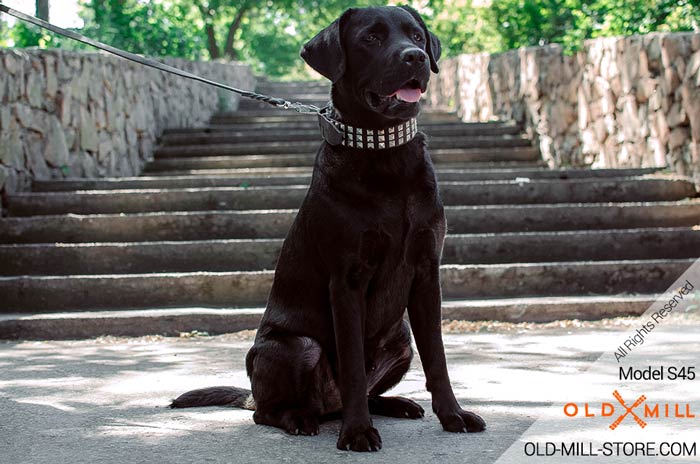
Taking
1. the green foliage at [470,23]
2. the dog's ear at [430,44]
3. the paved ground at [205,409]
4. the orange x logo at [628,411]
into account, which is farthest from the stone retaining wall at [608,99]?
the dog's ear at [430,44]

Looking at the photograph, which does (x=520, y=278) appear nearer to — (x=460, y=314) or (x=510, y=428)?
(x=460, y=314)

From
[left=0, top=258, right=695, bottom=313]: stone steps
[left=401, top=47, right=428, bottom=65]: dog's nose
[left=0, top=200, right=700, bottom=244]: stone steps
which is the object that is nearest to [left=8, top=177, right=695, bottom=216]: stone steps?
[left=0, top=200, right=700, bottom=244]: stone steps

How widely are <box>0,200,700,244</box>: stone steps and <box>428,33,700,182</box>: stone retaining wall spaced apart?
752 millimetres

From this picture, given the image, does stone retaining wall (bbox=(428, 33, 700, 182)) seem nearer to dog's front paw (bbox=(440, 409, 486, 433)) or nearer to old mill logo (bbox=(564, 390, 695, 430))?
old mill logo (bbox=(564, 390, 695, 430))

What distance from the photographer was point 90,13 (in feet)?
49.9

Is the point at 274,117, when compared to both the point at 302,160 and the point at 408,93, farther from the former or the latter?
the point at 408,93

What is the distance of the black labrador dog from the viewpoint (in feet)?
12.1

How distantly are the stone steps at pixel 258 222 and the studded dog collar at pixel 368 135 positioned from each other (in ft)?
15.5

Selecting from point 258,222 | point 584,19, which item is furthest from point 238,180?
point 584,19

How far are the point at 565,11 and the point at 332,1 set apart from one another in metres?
19.1

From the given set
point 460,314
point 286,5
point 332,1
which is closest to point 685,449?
point 460,314

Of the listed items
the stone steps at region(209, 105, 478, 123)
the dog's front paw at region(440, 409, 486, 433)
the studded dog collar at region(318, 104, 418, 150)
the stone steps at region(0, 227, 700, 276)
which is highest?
the stone steps at region(209, 105, 478, 123)

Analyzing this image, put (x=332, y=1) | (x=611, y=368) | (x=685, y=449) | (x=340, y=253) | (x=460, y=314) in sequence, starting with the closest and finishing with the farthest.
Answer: (x=685, y=449) < (x=340, y=253) < (x=611, y=368) < (x=460, y=314) < (x=332, y=1)

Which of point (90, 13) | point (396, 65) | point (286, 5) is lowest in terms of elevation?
point (396, 65)
